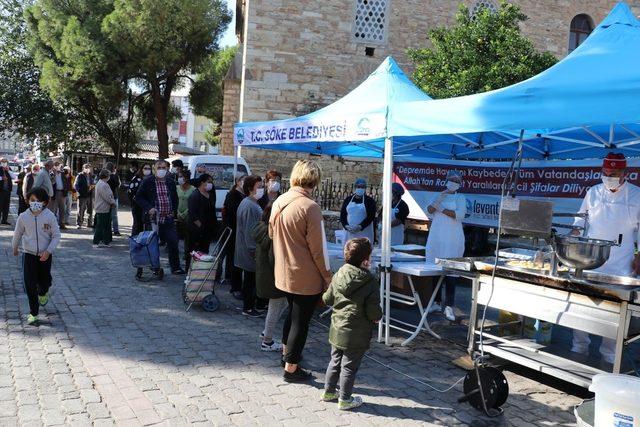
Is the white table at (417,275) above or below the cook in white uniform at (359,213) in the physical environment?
below

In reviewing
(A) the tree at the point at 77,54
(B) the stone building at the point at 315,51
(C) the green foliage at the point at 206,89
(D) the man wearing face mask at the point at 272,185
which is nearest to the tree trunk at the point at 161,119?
(A) the tree at the point at 77,54

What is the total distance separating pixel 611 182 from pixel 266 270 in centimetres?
327

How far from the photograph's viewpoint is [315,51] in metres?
18.4

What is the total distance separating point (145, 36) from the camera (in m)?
20.6

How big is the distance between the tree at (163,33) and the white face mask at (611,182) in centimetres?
1879

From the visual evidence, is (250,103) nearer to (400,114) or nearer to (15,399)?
(400,114)

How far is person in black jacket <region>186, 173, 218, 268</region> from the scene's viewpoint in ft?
27.0

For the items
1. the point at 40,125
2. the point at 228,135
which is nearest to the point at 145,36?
the point at 228,135

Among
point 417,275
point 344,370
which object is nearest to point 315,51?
point 417,275

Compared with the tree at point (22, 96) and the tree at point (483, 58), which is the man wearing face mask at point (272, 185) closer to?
the tree at point (483, 58)

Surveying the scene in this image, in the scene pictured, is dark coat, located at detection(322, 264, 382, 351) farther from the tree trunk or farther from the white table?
the tree trunk

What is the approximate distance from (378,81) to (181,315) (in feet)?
12.2

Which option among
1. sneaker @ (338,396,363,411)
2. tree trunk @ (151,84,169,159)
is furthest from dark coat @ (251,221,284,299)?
tree trunk @ (151,84,169,159)

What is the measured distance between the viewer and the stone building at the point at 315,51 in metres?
17.9
